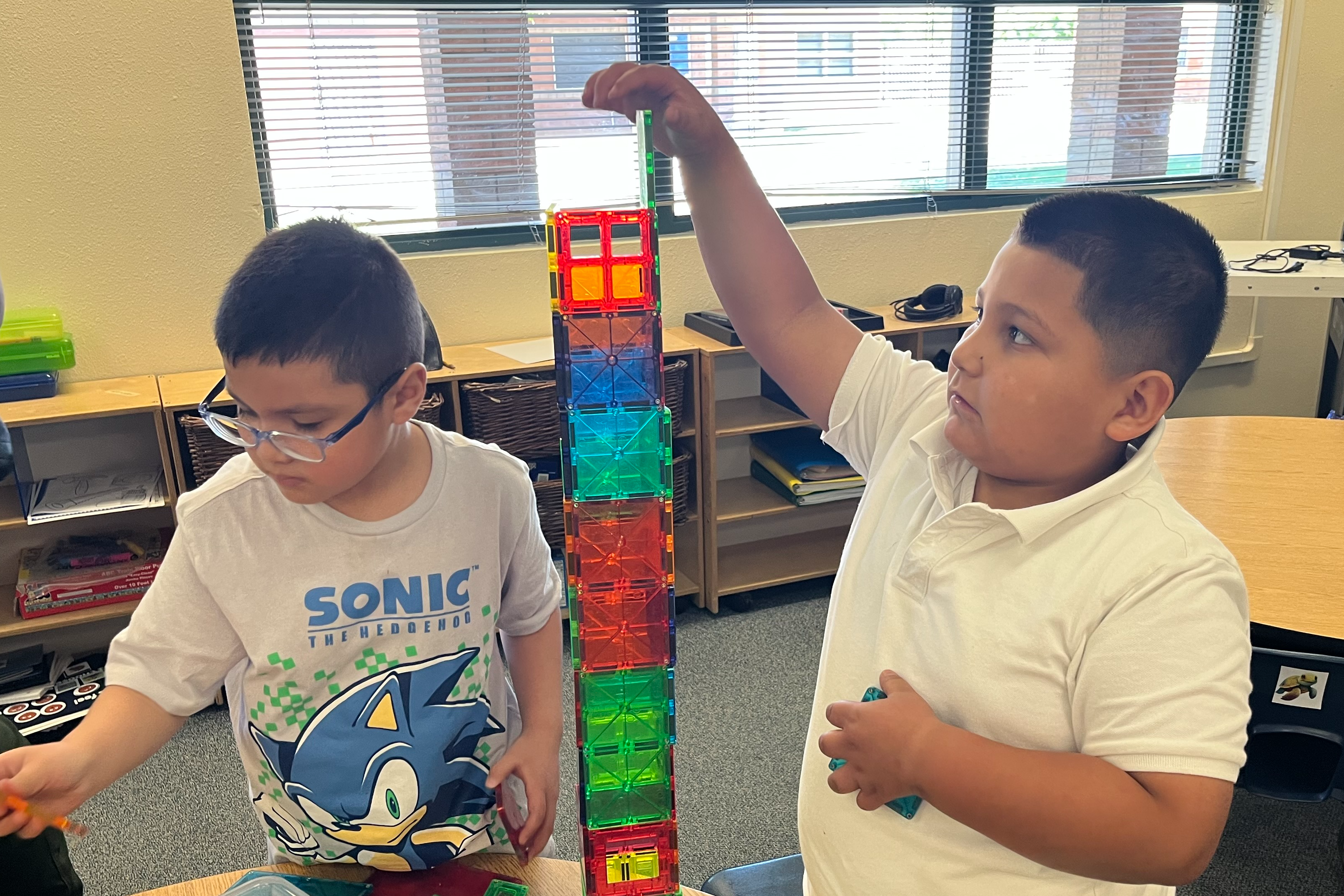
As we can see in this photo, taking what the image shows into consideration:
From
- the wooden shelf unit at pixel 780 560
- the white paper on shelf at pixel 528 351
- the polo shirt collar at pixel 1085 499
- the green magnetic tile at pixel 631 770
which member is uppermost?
the polo shirt collar at pixel 1085 499

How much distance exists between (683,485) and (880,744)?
2260mm

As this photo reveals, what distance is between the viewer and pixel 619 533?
0.72m

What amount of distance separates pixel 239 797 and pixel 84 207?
1570 mm

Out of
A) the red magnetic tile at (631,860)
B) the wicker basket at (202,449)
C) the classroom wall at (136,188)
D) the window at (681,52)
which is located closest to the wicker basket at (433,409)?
the wicker basket at (202,449)

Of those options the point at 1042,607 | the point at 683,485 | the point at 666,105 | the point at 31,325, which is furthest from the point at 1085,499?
the point at 31,325

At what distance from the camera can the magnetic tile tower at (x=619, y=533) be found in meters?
0.67

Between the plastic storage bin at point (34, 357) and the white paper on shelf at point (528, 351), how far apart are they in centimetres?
111

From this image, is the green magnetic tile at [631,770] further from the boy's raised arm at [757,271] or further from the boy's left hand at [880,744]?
the boy's raised arm at [757,271]

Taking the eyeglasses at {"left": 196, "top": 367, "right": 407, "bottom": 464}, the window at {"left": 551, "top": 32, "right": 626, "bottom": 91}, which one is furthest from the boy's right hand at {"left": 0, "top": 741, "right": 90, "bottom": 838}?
the window at {"left": 551, "top": 32, "right": 626, "bottom": 91}

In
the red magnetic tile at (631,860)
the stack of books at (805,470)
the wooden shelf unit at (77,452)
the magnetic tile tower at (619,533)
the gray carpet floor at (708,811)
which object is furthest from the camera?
the stack of books at (805,470)

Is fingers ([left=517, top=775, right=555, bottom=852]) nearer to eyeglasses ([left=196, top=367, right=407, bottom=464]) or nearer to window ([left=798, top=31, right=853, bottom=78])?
eyeglasses ([left=196, top=367, right=407, bottom=464])

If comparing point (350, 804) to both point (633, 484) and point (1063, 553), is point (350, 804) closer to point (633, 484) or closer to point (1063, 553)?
point (633, 484)

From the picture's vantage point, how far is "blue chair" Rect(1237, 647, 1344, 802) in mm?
1338

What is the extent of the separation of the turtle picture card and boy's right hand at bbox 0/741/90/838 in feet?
4.69
